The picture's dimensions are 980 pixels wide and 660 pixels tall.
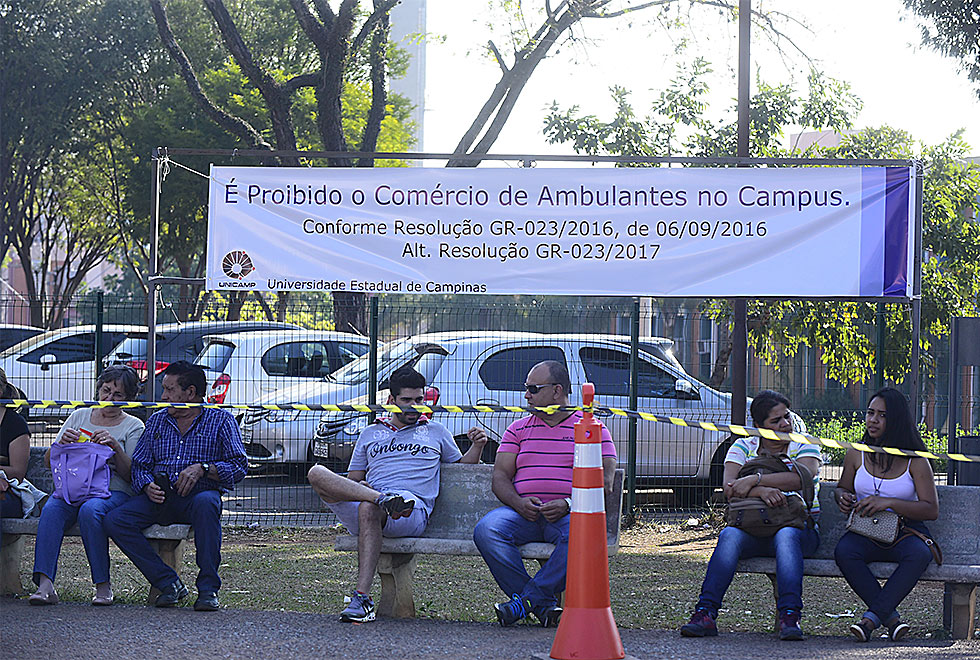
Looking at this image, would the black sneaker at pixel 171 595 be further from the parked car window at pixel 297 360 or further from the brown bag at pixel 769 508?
the parked car window at pixel 297 360

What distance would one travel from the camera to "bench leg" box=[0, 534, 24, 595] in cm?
729

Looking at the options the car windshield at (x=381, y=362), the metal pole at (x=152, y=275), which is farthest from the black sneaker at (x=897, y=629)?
the car windshield at (x=381, y=362)

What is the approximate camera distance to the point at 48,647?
5965 mm

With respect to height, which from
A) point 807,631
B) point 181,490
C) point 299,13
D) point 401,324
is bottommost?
point 807,631

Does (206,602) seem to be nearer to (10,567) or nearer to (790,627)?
Result: (10,567)

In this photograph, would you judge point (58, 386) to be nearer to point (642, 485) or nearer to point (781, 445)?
point (642, 485)

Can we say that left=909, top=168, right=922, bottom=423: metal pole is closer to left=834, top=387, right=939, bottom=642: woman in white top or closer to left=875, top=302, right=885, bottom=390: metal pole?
left=875, top=302, right=885, bottom=390: metal pole

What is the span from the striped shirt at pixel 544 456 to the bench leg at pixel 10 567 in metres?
2.87

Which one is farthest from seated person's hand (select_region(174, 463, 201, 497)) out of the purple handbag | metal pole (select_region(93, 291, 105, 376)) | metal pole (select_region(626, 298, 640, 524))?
metal pole (select_region(626, 298, 640, 524))

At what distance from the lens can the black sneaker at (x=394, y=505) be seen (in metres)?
6.77

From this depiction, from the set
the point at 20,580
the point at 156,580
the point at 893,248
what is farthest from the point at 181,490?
the point at 893,248

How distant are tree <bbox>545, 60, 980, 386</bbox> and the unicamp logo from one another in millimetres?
5678

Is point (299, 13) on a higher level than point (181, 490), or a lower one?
higher

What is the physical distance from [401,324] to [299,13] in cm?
678
